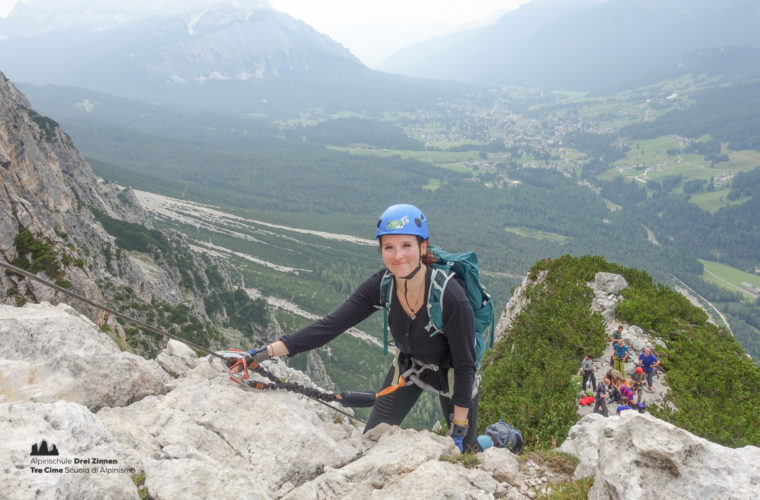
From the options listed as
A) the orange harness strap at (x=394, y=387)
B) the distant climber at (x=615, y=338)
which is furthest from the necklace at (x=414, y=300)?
the distant climber at (x=615, y=338)

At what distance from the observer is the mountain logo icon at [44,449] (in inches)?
158

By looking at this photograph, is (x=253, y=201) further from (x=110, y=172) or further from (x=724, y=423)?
(x=724, y=423)

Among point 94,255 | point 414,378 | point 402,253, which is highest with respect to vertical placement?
point 402,253

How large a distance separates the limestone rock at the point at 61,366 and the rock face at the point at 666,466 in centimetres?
620

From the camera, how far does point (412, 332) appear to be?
6293mm

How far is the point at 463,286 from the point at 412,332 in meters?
0.98


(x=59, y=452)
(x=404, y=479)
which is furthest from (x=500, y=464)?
(x=59, y=452)

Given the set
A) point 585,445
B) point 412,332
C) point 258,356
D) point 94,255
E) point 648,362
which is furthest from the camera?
point 94,255

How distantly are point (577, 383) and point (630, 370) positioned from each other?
2125mm

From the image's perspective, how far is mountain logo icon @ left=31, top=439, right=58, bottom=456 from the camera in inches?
158

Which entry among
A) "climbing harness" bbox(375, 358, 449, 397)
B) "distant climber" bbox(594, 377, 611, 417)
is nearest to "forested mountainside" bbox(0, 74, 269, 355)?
"climbing harness" bbox(375, 358, 449, 397)

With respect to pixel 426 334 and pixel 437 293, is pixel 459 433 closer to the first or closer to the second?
pixel 426 334

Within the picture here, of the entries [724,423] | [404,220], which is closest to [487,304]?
[404,220]

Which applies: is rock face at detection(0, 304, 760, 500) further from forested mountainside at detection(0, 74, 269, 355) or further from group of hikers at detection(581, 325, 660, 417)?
forested mountainside at detection(0, 74, 269, 355)
